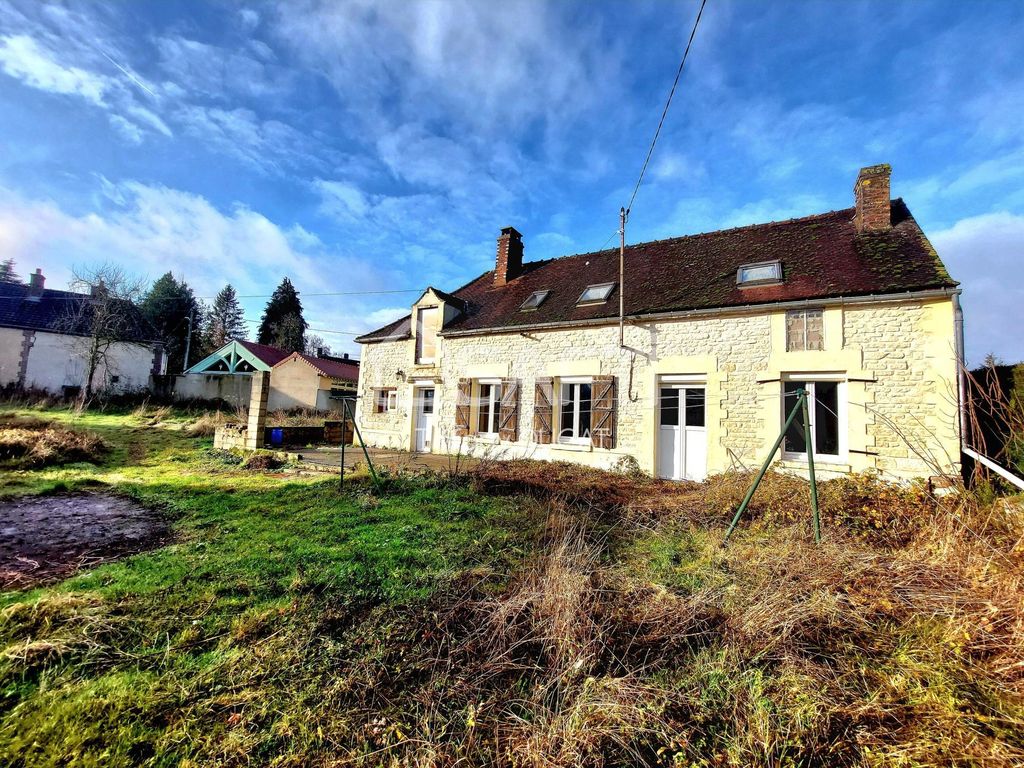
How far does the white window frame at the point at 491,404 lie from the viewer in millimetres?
11352

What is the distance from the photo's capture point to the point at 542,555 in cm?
414

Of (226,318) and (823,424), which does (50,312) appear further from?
(823,424)

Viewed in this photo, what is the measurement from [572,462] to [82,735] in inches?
335

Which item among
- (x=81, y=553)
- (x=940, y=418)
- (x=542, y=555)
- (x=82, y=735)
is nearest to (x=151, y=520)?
(x=81, y=553)

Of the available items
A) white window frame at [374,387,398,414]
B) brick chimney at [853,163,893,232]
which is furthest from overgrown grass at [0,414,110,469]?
brick chimney at [853,163,893,232]

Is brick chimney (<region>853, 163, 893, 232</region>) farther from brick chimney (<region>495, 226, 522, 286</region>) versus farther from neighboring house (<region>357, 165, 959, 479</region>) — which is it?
brick chimney (<region>495, 226, 522, 286</region>)

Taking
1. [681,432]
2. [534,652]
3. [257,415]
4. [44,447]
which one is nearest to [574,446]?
[681,432]

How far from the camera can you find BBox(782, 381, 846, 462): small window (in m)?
7.64

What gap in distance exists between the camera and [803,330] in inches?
310

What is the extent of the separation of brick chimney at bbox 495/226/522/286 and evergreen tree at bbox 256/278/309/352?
29.5 meters

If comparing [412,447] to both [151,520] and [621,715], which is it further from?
[621,715]

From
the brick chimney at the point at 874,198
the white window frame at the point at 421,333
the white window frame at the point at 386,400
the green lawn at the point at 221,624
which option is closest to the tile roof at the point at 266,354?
the white window frame at the point at 386,400

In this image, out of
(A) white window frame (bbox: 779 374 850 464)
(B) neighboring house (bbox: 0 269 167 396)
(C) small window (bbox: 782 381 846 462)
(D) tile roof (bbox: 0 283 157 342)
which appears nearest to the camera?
(A) white window frame (bbox: 779 374 850 464)

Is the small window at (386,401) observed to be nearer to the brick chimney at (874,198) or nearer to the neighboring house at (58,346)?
the brick chimney at (874,198)
